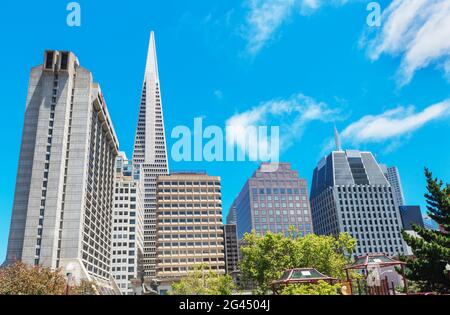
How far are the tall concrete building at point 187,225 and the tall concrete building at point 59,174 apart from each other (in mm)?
21219

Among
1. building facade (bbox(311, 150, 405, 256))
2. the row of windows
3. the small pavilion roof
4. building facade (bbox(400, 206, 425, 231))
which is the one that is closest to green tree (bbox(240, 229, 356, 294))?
the small pavilion roof

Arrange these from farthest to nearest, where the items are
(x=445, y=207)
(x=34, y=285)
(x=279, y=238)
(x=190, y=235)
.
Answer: (x=190, y=235) < (x=279, y=238) < (x=445, y=207) < (x=34, y=285)

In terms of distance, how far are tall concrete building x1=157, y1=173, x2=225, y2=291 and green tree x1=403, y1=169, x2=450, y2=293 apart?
80717 millimetres

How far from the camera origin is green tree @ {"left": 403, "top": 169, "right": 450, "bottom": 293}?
42.3m

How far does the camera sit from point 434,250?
4256 centimetres

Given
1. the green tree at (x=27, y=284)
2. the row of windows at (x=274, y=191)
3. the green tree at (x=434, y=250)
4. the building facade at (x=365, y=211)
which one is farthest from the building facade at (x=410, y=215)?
the green tree at (x=27, y=284)

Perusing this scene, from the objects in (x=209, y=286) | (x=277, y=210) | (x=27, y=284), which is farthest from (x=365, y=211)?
(x=27, y=284)

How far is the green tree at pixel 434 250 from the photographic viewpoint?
42281mm

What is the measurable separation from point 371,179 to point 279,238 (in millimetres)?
153043

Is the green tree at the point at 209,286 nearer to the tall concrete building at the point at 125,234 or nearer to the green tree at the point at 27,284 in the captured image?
the green tree at the point at 27,284

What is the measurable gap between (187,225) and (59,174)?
48.8m
